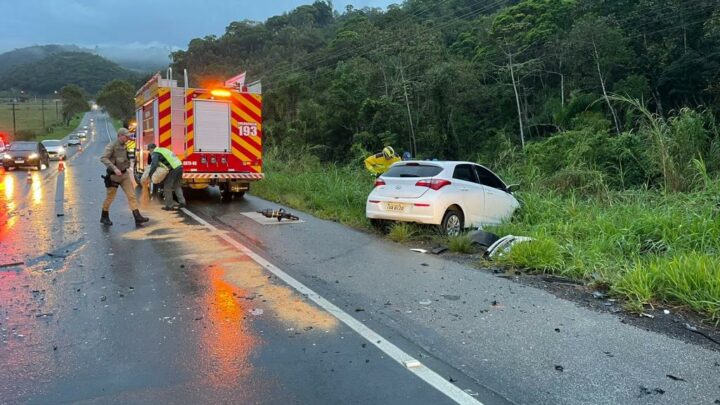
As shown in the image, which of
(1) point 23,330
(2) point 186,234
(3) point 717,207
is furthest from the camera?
(2) point 186,234

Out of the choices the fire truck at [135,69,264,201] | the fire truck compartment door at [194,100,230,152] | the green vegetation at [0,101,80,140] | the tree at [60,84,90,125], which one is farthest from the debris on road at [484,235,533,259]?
the tree at [60,84,90,125]

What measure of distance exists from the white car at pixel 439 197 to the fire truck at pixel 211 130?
5.48 metres

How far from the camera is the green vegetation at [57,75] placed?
17488 cm

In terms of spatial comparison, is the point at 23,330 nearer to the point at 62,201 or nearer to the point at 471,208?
the point at 471,208

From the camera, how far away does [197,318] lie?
507cm

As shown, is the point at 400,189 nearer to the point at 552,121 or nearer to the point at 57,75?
the point at 552,121

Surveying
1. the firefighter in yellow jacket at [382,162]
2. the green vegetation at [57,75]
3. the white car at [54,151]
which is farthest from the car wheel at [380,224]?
the green vegetation at [57,75]

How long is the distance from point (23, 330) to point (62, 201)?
1025 cm

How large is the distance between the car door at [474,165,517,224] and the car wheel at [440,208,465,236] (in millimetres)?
646

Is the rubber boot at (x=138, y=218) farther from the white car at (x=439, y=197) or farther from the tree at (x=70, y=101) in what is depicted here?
the tree at (x=70, y=101)

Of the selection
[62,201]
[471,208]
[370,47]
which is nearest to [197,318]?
[471,208]

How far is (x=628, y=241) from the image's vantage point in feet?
24.6

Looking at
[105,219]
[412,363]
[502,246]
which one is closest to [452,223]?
[502,246]

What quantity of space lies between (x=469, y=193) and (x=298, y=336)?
18.8 ft
